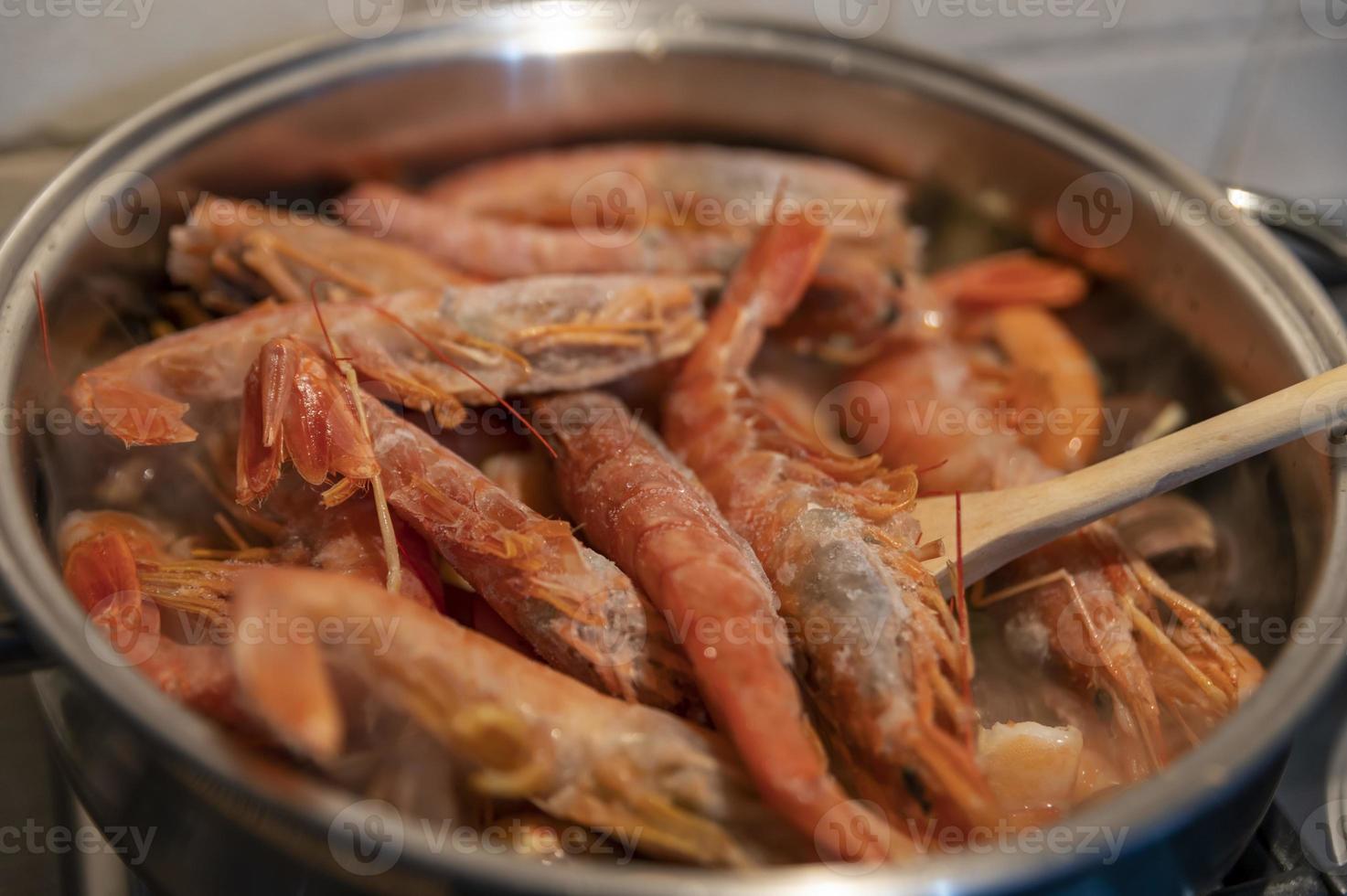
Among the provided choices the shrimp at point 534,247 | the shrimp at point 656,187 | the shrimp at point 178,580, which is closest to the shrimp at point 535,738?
the shrimp at point 178,580

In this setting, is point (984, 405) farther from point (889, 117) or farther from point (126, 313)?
point (126, 313)

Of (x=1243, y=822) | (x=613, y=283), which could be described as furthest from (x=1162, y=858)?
(x=613, y=283)

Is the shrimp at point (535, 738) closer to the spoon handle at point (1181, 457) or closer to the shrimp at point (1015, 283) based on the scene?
the spoon handle at point (1181, 457)

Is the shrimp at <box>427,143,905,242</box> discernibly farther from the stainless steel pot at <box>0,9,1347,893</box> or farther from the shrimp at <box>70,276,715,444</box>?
Answer: the shrimp at <box>70,276,715,444</box>

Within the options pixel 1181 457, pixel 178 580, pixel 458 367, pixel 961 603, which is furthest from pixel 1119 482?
pixel 178 580

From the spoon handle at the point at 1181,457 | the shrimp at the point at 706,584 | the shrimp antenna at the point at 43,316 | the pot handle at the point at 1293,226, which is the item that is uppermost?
the pot handle at the point at 1293,226
